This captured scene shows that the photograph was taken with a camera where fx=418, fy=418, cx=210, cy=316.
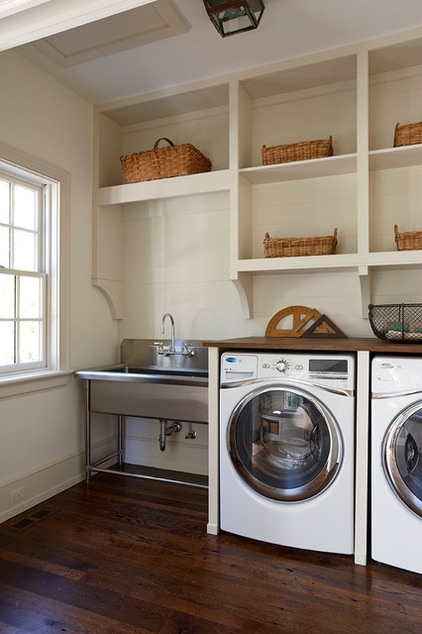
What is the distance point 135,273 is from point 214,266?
679 millimetres

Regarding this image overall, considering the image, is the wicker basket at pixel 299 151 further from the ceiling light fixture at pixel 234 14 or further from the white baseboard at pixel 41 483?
the white baseboard at pixel 41 483

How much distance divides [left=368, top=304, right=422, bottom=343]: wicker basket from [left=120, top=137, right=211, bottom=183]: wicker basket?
58.6 inches

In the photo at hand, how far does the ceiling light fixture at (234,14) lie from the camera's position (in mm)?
1978

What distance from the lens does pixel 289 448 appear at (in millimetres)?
2172

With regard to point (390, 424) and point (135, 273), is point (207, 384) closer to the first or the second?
point (390, 424)

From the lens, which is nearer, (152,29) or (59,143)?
(152,29)

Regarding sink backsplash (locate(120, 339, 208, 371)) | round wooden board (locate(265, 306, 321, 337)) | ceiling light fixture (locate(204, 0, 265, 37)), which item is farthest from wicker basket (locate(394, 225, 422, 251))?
sink backsplash (locate(120, 339, 208, 371))

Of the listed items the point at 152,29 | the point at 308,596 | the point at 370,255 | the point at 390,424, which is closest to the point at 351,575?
the point at 308,596

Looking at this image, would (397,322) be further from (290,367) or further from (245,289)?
(245,289)

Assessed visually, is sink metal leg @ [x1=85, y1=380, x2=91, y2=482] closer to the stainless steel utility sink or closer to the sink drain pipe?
the stainless steel utility sink

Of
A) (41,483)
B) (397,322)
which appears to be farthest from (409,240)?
(41,483)

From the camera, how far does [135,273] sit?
3.31 meters

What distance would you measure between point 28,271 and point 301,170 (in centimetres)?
183

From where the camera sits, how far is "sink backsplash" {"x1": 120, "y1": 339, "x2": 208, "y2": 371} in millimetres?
3010
